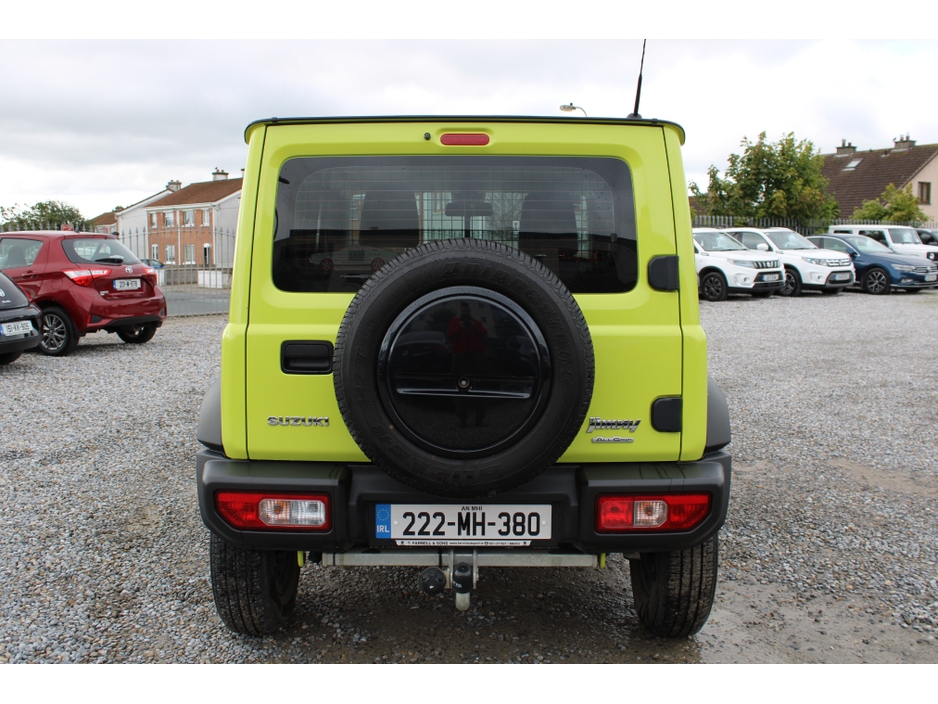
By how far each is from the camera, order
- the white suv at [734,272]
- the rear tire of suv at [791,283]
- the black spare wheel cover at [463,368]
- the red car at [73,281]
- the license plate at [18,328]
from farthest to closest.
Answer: the rear tire of suv at [791,283] < the white suv at [734,272] < the red car at [73,281] < the license plate at [18,328] < the black spare wheel cover at [463,368]

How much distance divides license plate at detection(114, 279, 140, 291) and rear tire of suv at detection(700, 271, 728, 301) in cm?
1315

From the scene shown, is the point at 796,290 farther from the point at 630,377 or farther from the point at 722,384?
the point at 630,377

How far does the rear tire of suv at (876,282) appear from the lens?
20.4 m

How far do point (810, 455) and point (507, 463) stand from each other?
414cm

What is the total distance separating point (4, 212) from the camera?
5788cm

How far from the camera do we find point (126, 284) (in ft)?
35.5

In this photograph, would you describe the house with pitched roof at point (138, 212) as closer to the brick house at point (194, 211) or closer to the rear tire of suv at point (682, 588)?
the brick house at point (194, 211)

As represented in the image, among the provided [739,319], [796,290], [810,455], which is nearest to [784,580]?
[810,455]

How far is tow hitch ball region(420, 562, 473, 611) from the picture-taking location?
2.54m

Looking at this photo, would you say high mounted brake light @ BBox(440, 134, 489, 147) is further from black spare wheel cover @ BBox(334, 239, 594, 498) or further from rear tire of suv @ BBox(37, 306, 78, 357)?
rear tire of suv @ BBox(37, 306, 78, 357)

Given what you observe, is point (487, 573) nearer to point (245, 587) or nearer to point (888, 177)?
point (245, 587)

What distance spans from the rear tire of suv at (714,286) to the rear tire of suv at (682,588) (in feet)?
54.4

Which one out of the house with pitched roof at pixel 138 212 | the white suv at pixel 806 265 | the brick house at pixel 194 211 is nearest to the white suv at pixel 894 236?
the white suv at pixel 806 265

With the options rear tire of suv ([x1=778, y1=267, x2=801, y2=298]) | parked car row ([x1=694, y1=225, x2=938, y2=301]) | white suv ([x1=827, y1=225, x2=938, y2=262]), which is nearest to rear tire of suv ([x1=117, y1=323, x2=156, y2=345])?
parked car row ([x1=694, y1=225, x2=938, y2=301])
